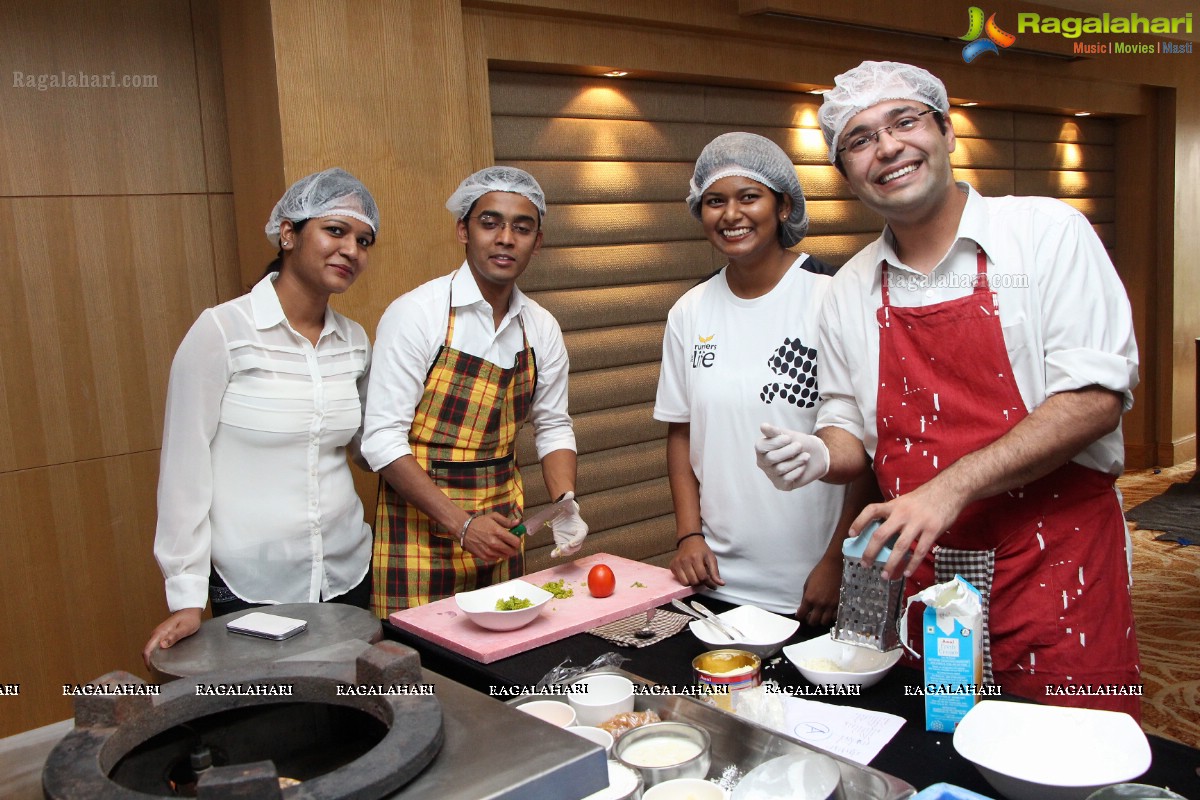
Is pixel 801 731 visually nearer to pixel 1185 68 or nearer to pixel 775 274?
pixel 775 274

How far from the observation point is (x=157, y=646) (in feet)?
5.72

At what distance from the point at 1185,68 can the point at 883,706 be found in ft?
26.7

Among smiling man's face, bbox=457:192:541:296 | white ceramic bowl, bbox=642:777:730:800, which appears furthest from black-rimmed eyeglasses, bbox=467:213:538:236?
white ceramic bowl, bbox=642:777:730:800

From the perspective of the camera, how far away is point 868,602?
1.59 m

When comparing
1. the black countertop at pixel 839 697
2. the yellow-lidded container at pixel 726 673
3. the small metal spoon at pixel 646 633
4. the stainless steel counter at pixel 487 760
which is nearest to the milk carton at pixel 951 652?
the black countertop at pixel 839 697

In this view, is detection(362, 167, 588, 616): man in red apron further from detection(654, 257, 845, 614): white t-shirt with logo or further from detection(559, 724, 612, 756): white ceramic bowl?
detection(559, 724, 612, 756): white ceramic bowl

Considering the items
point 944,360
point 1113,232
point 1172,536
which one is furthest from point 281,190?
point 1113,232

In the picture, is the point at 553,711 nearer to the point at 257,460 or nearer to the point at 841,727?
the point at 841,727

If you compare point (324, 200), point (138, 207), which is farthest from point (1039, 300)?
point (138, 207)

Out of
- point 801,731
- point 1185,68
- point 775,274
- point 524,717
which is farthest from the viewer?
point 1185,68

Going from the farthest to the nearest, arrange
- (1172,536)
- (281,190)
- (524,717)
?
(1172,536), (281,190), (524,717)

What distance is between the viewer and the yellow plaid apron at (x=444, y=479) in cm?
249

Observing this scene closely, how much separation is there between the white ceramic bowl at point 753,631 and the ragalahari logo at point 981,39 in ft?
→ 17.3

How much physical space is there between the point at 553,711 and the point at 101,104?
292 centimetres
